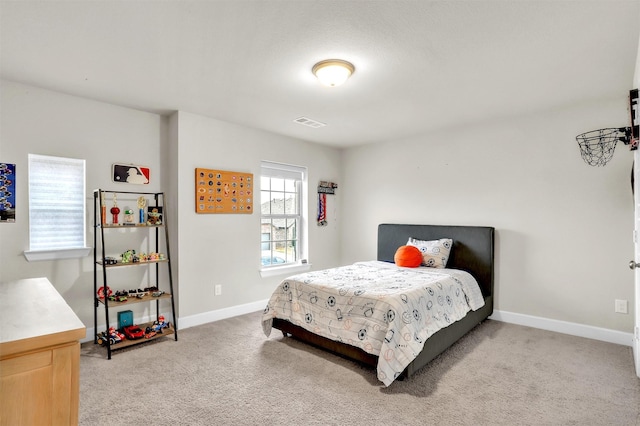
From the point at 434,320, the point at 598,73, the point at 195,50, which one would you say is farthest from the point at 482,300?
the point at 195,50

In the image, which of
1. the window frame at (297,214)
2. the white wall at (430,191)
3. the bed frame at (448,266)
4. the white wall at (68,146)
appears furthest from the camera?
the window frame at (297,214)

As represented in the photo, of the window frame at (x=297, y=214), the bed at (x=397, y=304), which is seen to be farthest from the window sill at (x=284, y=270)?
the bed at (x=397, y=304)

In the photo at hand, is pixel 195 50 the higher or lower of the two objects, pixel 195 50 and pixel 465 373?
the higher

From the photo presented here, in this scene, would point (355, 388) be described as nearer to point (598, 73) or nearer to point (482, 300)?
point (482, 300)

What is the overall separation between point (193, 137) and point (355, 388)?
2.94m

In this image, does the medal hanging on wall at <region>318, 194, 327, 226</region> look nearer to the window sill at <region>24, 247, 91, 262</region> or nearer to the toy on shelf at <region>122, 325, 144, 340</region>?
the toy on shelf at <region>122, 325, 144, 340</region>

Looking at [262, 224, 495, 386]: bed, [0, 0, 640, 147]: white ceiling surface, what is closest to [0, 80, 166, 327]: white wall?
[0, 0, 640, 147]: white ceiling surface

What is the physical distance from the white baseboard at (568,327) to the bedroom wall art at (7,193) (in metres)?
4.82

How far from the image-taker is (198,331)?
3451 mm

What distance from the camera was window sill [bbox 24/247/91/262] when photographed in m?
2.81

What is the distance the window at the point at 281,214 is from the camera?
450cm

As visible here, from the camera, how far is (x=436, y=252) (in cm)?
387

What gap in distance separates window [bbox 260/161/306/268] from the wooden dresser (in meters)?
3.49

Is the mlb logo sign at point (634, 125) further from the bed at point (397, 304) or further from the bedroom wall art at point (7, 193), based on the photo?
the bedroom wall art at point (7, 193)
